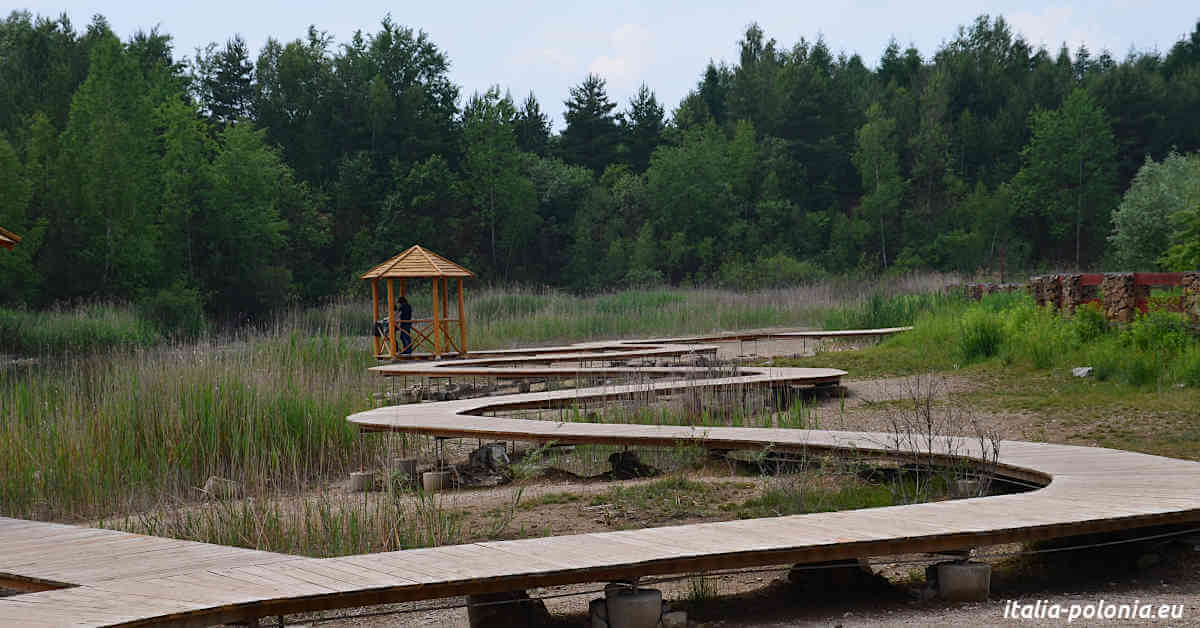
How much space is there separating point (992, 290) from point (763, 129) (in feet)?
97.4

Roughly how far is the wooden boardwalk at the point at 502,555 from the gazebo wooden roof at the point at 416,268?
10.7m

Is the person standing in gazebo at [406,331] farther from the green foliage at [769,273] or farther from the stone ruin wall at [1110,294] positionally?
the green foliage at [769,273]

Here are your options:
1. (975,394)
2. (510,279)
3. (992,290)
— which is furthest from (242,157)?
(975,394)

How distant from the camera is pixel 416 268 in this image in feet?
51.8

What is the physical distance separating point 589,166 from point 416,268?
27.9 metres

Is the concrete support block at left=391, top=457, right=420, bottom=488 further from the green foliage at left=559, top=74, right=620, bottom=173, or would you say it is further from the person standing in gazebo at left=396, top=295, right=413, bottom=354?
the green foliage at left=559, top=74, right=620, bottom=173

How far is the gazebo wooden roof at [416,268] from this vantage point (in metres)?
15.6

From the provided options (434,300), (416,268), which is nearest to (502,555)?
(434,300)

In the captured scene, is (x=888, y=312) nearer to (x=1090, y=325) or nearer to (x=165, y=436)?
(x=1090, y=325)

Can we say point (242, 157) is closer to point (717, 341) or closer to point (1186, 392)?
point (717, 341)

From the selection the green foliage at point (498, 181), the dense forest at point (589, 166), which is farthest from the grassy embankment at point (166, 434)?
the green foliage at point (498, 181)

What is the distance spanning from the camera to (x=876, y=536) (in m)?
3.90

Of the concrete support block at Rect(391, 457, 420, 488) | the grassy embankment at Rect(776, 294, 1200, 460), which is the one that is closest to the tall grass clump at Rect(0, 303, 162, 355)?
the concrete support block at Rect(391, 457, 420, 488)

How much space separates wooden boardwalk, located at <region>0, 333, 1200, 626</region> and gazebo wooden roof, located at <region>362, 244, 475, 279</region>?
10723 millimetres
